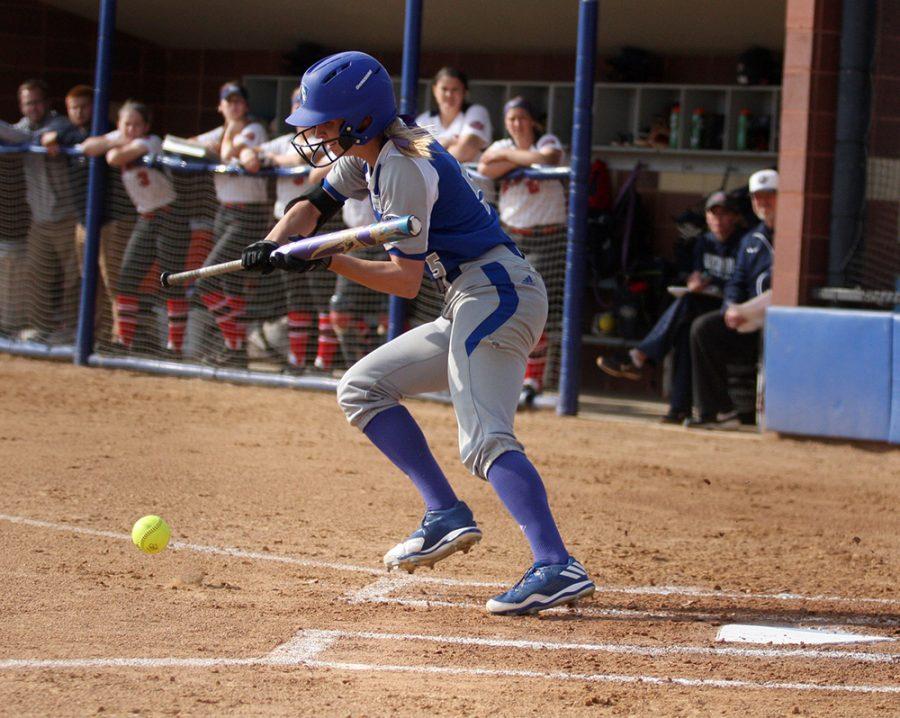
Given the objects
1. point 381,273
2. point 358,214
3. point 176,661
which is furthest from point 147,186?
point 176,661

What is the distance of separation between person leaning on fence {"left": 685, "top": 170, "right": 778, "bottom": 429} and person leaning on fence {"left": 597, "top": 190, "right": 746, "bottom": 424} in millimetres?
141

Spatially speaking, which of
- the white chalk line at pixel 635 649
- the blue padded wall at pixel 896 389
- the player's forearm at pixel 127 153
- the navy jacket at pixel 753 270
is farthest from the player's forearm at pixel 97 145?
the white chalk line at pixel 635 649

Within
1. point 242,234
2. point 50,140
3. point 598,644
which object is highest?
point 50,140

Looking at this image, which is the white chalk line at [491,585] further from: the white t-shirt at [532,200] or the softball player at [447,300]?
the white t-shirt at [532,200]

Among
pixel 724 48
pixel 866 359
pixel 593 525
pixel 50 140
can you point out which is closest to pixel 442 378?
pixel 593 525

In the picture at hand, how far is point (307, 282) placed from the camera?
10727 millimetres

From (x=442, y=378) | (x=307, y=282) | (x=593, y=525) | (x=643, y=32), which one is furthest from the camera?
(x=643, y=32)

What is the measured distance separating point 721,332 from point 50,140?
5.78 m

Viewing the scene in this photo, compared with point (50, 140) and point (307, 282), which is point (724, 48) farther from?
point (50, 140)

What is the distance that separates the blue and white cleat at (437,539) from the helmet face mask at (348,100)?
4.58ft

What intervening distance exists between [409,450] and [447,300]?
0.59 meters

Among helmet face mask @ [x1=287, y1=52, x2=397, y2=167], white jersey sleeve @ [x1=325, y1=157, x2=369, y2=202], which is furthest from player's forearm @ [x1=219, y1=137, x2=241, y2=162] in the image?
helmet face mask @ [x1=287, y1=52, x2=397, y2=167]

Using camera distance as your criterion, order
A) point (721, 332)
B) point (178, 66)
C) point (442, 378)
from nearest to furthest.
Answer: point (442, 378), point (721, 332), point (178, 66)

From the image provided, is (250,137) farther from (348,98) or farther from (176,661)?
(176,661)
